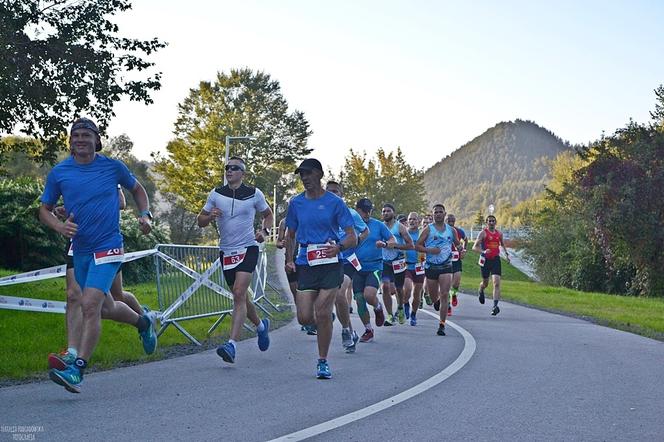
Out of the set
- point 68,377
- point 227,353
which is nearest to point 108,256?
point 68,377

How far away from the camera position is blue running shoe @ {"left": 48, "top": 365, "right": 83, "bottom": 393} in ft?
24.0

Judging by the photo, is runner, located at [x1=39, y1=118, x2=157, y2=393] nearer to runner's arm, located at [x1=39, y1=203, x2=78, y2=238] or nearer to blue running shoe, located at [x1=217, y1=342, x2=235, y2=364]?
runner's arm, located at [x1=39, y1=203, x2=78, y2=238]

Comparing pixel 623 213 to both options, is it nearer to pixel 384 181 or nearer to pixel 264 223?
pixel 264 223

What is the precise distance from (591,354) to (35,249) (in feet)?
42.5

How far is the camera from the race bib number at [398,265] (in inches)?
626

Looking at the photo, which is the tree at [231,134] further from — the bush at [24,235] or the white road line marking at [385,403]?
the white road line marking at [385,403]

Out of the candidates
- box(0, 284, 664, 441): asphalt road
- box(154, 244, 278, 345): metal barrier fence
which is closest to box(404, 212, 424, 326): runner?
box(154, 244, 278, 345): metal barrier fence

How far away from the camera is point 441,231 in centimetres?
1536

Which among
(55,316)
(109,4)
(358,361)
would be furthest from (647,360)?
(109,4)

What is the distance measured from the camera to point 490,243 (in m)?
20.2

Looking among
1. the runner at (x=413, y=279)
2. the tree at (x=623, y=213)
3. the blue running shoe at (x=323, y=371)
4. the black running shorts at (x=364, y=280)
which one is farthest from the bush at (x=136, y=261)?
the tree at (x=623, y=213)

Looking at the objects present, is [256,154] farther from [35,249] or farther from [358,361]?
[358,361]

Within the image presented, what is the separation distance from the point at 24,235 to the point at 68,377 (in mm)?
13445

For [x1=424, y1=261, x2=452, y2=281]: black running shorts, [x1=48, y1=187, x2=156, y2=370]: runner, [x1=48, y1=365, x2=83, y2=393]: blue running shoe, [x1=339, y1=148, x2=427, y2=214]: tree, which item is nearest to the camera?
[x1=48, y1=365, x2=83, y2=393]: blue running shoe
